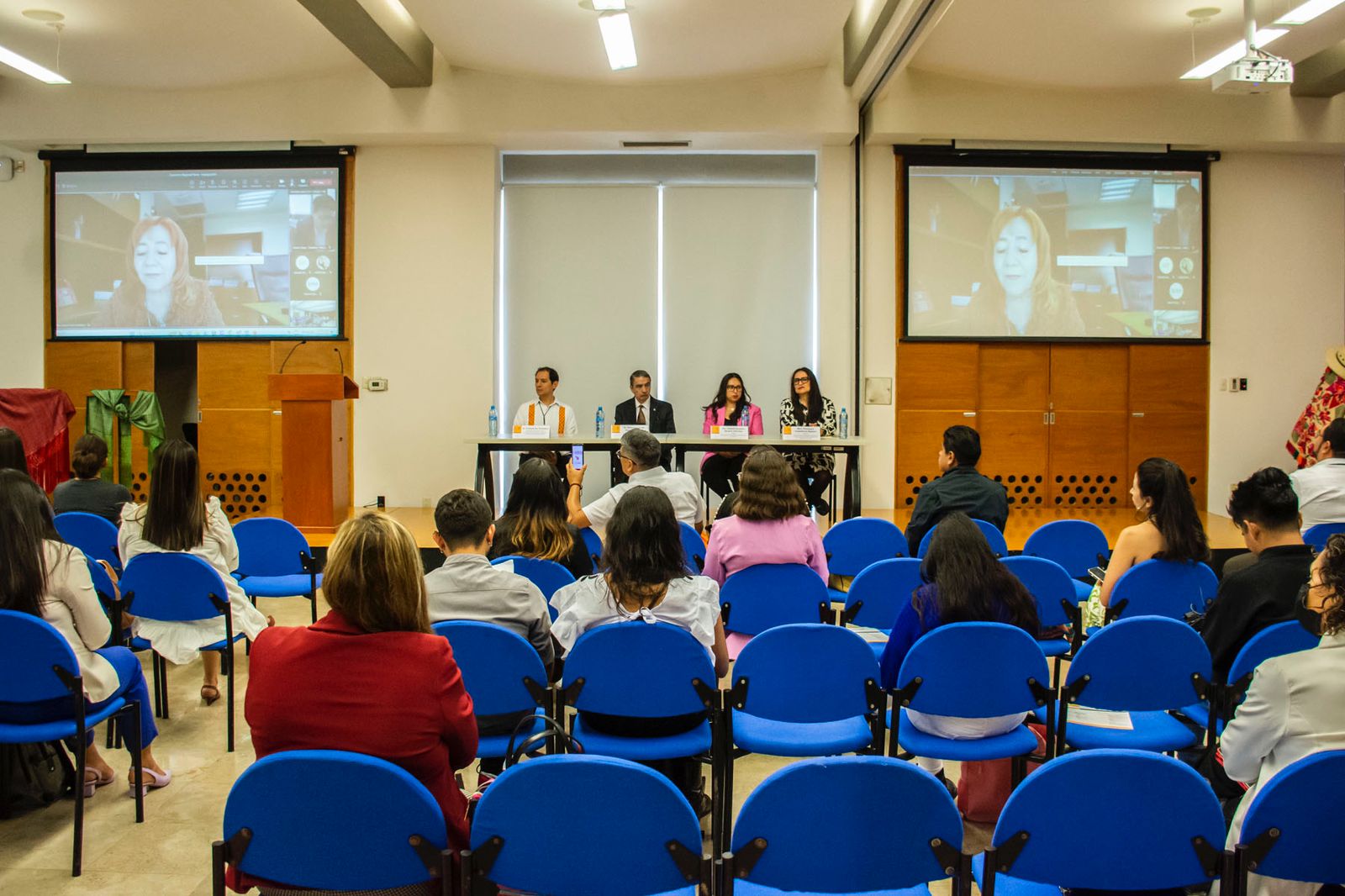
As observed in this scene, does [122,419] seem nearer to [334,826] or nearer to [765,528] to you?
[765,528]

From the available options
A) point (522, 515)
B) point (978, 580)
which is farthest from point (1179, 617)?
point (522, 515)

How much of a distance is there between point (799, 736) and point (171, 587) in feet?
7.70

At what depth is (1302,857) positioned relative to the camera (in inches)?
69.3

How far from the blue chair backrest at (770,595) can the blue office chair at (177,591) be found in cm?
181

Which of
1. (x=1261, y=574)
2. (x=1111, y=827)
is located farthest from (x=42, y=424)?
(x=1111, y=827)

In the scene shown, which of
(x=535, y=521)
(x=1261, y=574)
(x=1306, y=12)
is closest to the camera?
(x=1261, y=574)

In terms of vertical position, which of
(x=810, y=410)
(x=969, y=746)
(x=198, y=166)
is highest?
(x=198, y=166)

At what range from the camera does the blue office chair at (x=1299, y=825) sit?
1.71m

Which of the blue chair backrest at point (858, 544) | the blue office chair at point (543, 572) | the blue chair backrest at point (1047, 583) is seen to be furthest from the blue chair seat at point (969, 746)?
the blue chair backrest at point (858, 544)

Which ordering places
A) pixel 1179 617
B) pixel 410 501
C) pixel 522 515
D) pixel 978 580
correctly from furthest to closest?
1. pixel 410 501
2. pixel 522 515
3. pixel 1179 617
4. pixel 978 580

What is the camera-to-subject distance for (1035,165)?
8.66 m

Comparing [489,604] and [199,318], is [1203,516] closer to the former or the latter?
[489,604]

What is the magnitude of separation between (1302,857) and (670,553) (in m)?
1.56

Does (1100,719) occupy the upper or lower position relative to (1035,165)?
lower
